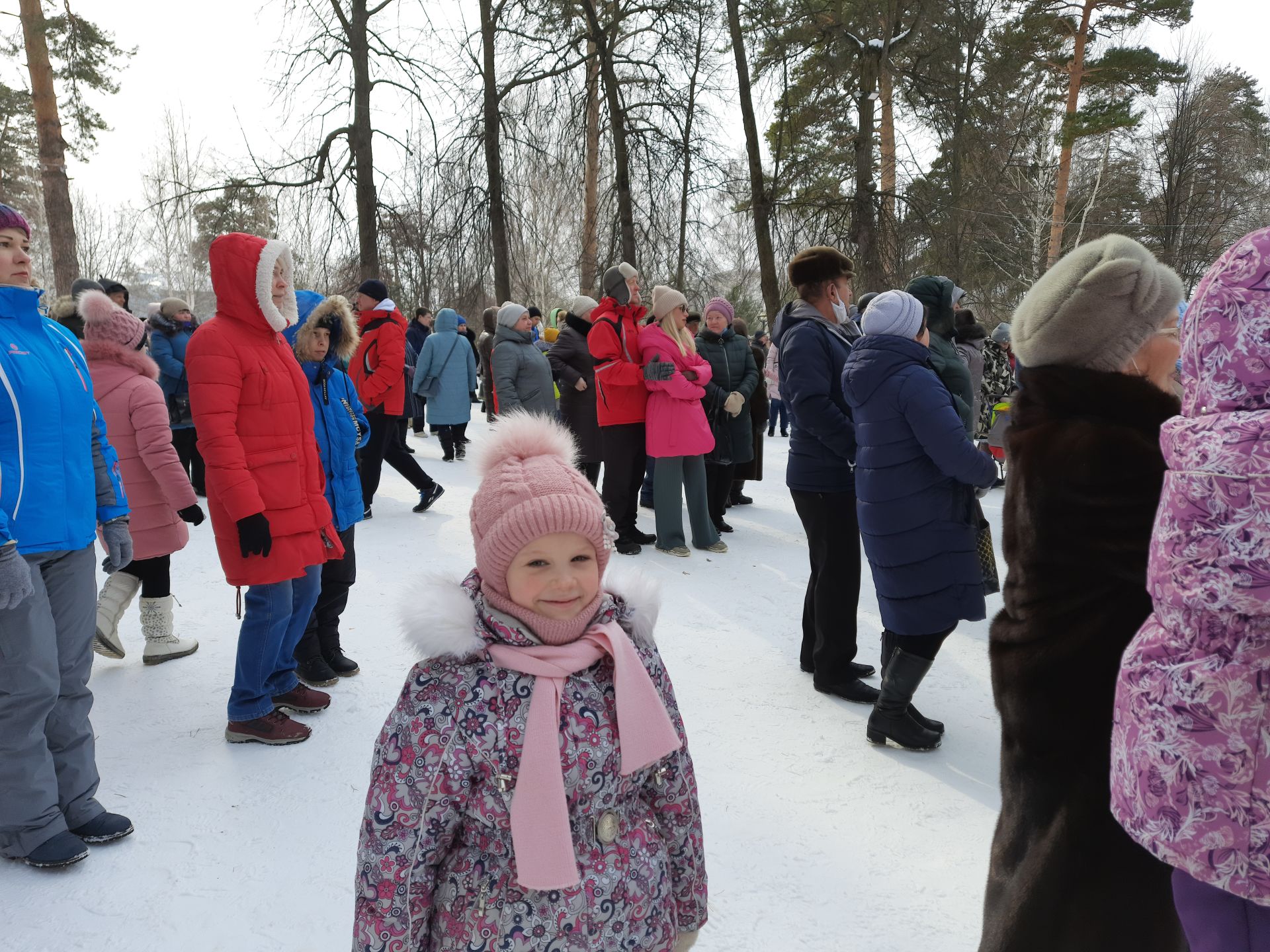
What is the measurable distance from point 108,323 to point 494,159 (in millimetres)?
9917

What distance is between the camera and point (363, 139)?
1212 centimetres

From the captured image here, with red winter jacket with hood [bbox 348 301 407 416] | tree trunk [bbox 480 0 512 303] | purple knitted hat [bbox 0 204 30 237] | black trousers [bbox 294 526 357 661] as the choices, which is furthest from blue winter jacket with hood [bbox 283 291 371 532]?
tree trunk [bbox 480 0 512 303]

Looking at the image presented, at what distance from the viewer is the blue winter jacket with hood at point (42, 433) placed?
2.60 m

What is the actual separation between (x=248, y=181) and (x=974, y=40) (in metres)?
11.5

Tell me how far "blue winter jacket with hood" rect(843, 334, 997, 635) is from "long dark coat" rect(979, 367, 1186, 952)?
1251 mm

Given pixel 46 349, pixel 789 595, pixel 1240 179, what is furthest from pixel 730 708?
pixel 1240 179

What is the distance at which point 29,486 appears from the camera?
263 centimetres

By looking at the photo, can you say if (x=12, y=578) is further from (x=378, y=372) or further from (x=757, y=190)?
(x=757, y=190)

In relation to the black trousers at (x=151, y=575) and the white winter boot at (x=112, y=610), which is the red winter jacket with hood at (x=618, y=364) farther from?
the white winter boot at (x=112, y=610)

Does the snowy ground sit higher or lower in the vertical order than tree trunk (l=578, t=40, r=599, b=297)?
lower

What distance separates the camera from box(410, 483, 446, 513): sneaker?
791cm

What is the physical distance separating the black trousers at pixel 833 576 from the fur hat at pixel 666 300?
2.64 m

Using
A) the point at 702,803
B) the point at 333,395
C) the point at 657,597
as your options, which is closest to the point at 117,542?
the point at 333,395

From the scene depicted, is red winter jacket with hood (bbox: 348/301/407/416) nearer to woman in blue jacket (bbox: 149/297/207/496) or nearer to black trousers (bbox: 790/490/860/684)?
woman in blue jacket (bbox: 149/297/207/496)
